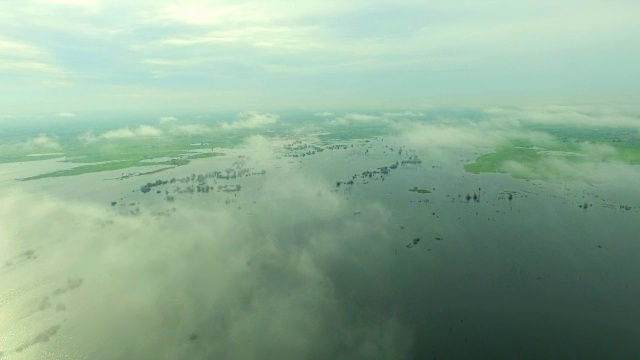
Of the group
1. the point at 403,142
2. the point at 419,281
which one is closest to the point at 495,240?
the point at 419,281

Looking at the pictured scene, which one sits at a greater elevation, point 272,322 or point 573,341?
point 272,322

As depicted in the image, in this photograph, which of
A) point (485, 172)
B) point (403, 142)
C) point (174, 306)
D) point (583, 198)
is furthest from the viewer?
point (403, 142)

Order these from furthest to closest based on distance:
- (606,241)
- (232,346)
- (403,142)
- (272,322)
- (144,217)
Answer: (403,142)
(144,217)
(606,241)
(272,322)
(232,346)

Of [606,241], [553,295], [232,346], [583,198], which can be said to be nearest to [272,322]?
[232,346]

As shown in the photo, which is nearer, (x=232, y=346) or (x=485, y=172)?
(x=232, y=346)

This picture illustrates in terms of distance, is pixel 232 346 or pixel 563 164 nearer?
pixel 232 346

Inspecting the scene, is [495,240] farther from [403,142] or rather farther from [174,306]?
[403,142]

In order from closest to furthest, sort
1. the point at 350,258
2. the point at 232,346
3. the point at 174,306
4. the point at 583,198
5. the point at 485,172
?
the point at 232,346
the point at 174,306
the point at 350,258
the point at 583,198
the point at 485,172

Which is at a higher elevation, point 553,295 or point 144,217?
point 144,217

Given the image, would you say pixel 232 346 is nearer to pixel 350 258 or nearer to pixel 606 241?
pixel 350 258
